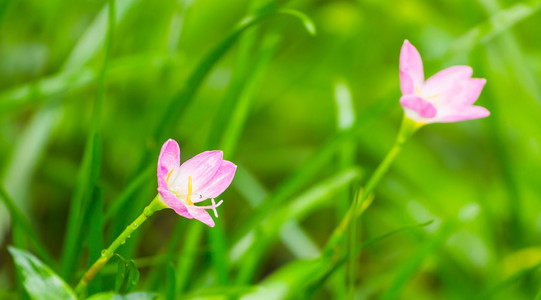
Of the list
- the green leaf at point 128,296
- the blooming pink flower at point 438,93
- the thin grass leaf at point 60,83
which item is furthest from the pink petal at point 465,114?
the thin grass leaf at point 60,83

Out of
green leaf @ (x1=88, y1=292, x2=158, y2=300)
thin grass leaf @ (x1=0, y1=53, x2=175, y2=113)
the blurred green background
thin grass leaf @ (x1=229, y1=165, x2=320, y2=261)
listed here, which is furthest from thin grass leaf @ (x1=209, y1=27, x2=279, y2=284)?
green leaf @ (x1=88, y1=292, x2=158, y2=300)

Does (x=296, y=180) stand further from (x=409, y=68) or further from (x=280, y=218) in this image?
(x=409, y=68)

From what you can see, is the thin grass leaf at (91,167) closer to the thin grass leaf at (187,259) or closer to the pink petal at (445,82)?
the thin grass leaf at (187,259)

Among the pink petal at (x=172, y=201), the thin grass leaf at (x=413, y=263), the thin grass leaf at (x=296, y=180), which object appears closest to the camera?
the pink petal at (x=172, y=201)

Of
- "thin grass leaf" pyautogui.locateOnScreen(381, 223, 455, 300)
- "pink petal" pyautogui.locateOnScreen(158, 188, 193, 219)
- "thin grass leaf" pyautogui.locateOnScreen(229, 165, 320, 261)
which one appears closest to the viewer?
"pink petal" pyautogui.locateOnScreen(158, 188, 193, 219)

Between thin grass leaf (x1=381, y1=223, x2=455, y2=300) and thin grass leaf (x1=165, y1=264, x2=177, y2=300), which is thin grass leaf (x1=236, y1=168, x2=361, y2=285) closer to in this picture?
thin grass leaf (x1=381, y1=223, x2=455, y2=300)

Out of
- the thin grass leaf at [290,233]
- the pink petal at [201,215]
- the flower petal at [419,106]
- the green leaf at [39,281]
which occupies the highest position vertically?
the flower petal at [419,106]

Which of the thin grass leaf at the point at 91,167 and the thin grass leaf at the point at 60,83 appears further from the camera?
the thin grass leaf at the point at 60,83
